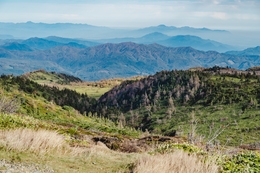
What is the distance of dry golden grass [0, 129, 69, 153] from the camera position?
11.2 m

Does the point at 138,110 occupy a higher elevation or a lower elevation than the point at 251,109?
lower

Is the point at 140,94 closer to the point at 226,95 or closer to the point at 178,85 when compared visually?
the point at 178,85

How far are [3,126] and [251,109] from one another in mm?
61605

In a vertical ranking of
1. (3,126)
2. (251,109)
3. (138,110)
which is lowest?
(138,110)

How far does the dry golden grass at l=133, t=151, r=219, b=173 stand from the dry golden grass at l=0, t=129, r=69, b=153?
13.1 feet

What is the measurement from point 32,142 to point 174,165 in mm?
5541

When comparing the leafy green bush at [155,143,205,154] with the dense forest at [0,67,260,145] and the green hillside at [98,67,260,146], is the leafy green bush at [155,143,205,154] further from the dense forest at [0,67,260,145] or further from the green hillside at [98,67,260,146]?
the green hillside at [98,67,260,146]

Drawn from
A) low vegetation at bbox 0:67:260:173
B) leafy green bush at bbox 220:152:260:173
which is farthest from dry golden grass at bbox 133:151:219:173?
leafy green bush at bbox 220:152:260:173

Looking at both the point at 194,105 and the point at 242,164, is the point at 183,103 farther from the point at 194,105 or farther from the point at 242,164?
the point at 242,164

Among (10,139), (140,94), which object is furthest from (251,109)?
(10,139)

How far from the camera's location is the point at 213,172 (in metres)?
9.65

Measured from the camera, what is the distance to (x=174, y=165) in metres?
10.0

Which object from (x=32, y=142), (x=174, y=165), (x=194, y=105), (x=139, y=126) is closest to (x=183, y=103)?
(x=194, y=105)

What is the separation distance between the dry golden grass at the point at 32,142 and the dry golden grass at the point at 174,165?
13.1ft
